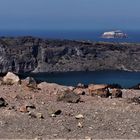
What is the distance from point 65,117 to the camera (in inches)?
464

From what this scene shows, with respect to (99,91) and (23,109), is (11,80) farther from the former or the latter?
(23,109)

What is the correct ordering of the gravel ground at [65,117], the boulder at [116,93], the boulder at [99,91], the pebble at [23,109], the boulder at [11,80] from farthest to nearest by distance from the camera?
the boulder at [11,80], the boulder at [116,93], the boulder at [99,91], the pebble at [23,109], the gravel ground at [65,117]

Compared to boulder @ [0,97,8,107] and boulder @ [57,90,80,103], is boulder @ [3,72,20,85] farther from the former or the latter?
boulder @ [0,97,8,107]

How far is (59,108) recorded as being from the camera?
41.4ft

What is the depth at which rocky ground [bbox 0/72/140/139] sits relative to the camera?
34.0ft

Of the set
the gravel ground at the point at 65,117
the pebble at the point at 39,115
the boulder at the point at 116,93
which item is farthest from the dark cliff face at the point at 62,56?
the pebble at the point at 39,115

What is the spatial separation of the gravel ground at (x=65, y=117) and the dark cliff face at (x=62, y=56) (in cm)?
12305

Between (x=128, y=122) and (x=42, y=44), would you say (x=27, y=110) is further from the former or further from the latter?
(x=42, y=44)

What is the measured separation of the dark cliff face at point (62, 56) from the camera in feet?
462

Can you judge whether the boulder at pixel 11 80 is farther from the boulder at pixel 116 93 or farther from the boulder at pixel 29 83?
the boulder at pixel 116 93

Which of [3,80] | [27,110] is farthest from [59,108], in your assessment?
[3,80]

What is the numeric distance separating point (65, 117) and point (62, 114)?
31 cm

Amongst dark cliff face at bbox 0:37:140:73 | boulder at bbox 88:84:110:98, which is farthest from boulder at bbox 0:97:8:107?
dark cliff face at bbox 0:37:140:73

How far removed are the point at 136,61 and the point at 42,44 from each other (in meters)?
24.3
